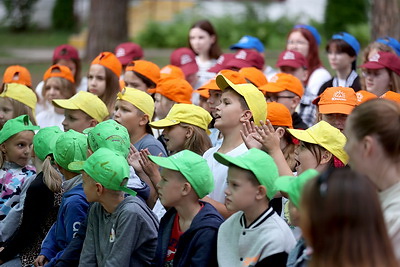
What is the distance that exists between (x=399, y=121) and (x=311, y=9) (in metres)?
Result: 23.9

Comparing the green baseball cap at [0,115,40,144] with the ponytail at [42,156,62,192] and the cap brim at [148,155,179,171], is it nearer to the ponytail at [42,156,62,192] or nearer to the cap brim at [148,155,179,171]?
the ponytail at [42,156,62,192]

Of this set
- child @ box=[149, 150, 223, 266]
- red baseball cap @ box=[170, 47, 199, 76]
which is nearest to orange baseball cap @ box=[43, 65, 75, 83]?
red baseball cap @ box=[170, 47, 199, 76]

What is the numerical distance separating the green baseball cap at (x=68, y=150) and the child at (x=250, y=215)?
1640 millimetres

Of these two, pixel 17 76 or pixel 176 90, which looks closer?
pixel 176 90

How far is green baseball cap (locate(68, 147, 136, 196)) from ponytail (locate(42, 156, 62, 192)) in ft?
2.65

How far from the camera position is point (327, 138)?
17.8 feet

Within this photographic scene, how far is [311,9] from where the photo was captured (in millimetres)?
27109

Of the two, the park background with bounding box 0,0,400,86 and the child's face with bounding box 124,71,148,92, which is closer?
the child's face with bounding box 124,71,148,92

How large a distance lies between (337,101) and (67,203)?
2515mm

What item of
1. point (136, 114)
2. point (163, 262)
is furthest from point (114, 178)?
point (136, 114)

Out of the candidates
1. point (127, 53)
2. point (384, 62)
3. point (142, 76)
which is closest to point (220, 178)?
point (384, 62)

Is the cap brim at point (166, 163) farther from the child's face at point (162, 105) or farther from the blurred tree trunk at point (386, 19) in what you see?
the blurred tree trunk at point (386, 19)

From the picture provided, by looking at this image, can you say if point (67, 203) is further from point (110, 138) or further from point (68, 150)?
point (110, 138)

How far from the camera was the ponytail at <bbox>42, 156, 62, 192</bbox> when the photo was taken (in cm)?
598
